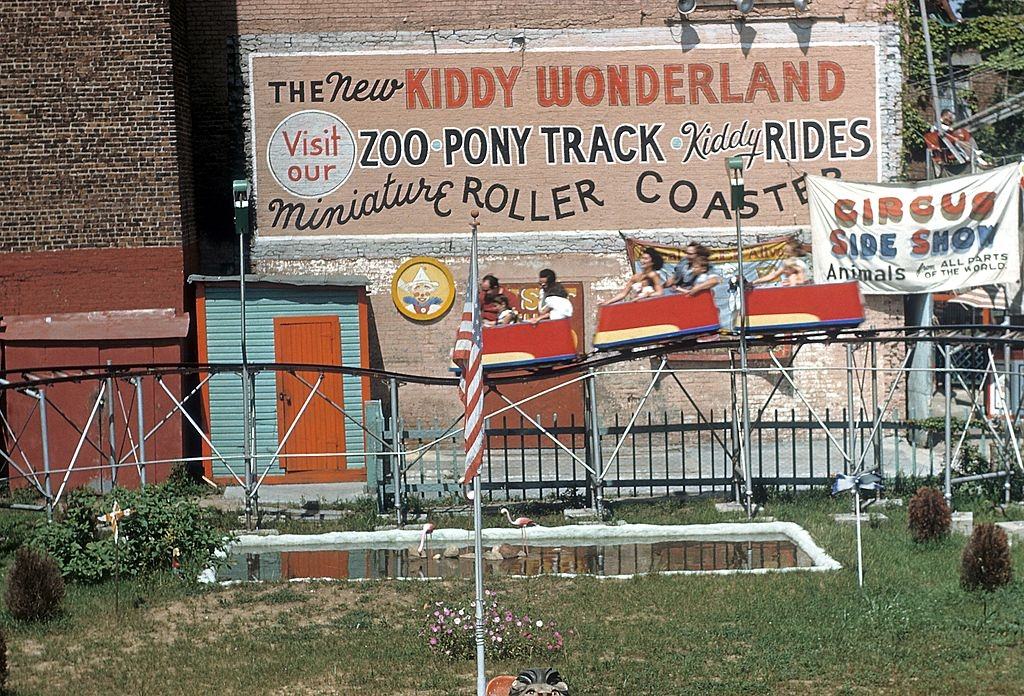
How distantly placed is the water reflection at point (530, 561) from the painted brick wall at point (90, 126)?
741cm

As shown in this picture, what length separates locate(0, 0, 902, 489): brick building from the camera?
76.9ft

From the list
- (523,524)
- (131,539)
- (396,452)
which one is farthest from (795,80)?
(131,539)

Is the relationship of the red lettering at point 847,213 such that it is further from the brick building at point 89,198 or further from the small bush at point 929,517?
the brick building at point 89,198

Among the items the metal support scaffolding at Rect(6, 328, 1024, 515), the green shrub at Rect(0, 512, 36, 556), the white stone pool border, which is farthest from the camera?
the metal support scaffolding at Rect(6, 328, 1024, 515)

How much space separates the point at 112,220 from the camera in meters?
21.9

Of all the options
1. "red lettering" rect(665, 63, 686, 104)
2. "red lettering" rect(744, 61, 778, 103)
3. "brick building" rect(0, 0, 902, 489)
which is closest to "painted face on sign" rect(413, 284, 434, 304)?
"brick building" rect(0, 0, 902, 489)

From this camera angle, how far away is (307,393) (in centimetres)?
2195

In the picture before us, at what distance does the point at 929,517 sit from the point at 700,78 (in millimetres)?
10349

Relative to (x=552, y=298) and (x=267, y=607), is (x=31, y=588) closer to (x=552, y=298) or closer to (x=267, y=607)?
(x=267, y=607)

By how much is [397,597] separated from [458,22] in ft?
39.9

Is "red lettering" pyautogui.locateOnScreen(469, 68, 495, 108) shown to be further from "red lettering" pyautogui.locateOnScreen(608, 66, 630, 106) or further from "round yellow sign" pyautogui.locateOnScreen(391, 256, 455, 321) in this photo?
"round yellow sign" pyautogui.locateOnScreen(391, 256, 455, 321)

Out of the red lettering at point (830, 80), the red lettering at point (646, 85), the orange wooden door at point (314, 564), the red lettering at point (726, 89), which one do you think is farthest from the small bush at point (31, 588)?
the red lettering at point (830, 80)

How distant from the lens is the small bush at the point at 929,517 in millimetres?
15445

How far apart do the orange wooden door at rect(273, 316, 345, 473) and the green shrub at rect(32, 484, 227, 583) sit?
248 inches
